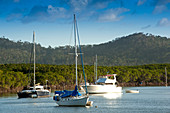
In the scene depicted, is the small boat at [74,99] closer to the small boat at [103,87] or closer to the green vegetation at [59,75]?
the green vegetation at [59,75]

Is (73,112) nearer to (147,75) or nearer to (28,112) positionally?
(28,112)

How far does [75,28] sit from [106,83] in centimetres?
3608

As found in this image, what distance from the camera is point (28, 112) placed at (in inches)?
1654

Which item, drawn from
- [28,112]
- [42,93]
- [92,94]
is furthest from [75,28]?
[92,94]

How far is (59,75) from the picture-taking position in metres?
120

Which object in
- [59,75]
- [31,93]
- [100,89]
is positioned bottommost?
[31,93]

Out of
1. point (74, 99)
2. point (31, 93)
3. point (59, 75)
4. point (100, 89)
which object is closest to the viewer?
point (74, 99)

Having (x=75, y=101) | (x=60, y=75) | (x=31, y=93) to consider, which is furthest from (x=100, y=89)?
(x=60, y=75)

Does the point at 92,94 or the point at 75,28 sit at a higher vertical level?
the point at 75,28

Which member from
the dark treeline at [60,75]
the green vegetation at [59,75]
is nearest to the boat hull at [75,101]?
the dark treeline at [60,75]

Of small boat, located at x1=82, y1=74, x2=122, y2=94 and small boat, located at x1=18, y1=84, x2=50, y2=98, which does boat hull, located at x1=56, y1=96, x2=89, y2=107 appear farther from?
small boat, located at x1=82, y1=74, x2=122, y2=94

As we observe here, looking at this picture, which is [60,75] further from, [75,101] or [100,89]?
[75,101]

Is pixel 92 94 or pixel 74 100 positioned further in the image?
pixel 92 94

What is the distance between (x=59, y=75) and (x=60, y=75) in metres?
1.77
